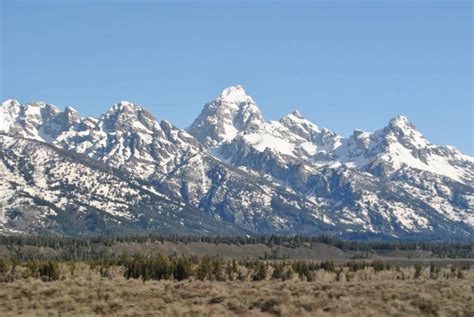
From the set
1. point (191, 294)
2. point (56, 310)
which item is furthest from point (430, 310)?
point (56, 310)

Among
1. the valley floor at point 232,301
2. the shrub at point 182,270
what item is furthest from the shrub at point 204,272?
the valley floor at point 232,301

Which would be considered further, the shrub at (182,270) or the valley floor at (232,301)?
the shrub at (182,270)

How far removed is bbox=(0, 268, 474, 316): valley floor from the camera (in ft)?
196

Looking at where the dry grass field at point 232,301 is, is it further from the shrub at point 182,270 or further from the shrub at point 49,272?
the shrub at point 182,270

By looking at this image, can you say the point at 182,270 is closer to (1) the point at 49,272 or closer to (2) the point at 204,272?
(2) the point at 204,272

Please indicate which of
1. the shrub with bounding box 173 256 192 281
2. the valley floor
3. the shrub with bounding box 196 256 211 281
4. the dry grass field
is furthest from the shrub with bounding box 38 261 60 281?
the shrub with bounding box 196 256 211 281

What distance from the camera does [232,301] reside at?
64.4 meters

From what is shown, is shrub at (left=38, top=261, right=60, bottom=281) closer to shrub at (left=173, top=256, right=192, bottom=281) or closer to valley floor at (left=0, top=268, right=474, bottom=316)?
shrub at (left=173, top=256, right=192, bottom=281)

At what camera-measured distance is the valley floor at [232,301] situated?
59.7 metres

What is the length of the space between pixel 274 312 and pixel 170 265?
→ 74439 millimetres

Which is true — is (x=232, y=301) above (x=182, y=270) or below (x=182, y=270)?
below

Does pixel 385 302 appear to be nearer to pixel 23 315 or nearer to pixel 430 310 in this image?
pixel 430 310

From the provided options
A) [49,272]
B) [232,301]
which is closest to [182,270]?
[49,272]

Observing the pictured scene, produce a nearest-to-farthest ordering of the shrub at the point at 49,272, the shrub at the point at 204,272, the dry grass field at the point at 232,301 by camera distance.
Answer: the dry grass field at the point at 232,301, the shrub at the point at 49,272, the shrub at the point at 204,272
